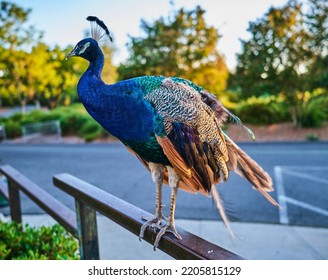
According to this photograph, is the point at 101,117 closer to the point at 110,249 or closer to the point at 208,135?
the point at 208,135

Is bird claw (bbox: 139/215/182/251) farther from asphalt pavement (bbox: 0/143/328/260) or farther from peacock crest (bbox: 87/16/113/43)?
peacock crest (bbox: 87/16/113/43)

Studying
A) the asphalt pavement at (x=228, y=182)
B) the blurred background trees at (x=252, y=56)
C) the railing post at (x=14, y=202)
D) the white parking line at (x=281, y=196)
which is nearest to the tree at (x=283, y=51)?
the blurred background trees at (x=252, y=56)

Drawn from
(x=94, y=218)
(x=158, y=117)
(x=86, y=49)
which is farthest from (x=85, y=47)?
(x=94, y=218)

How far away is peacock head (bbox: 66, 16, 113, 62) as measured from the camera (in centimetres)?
73

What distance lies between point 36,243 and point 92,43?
1.13 meters

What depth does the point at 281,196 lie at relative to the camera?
3102mm

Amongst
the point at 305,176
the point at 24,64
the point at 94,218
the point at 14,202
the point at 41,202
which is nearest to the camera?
the point at 94,218

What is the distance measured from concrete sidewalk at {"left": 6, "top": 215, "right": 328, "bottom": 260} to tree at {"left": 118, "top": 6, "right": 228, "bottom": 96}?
4169 millimetres

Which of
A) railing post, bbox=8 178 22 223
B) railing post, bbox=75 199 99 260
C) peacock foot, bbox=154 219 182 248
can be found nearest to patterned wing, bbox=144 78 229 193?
peacock foot, bbox=154 219 182 248

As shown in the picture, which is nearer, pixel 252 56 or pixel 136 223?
pixel 136 223

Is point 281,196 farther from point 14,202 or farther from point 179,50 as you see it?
point 179,50

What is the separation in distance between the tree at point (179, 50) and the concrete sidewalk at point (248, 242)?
4.17 meters

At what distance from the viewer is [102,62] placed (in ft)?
2.57

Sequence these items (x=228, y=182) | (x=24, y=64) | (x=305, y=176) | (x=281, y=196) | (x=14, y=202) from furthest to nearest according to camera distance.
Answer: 1. (x=24, y=64)
2. (x=305, y=176)
3. (x=228, y=182)
4. (x=281, y=196)
5. (x=14, y=202)
